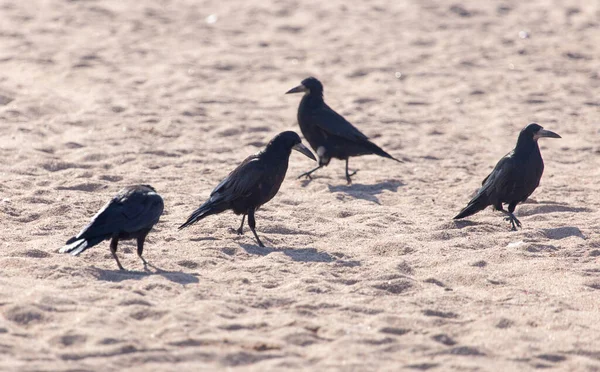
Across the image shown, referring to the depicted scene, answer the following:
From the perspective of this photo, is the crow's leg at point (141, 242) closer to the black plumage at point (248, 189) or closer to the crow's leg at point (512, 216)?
the black plumage at point (248, 189)

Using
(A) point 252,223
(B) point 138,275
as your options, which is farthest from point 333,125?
(B) point 138,275

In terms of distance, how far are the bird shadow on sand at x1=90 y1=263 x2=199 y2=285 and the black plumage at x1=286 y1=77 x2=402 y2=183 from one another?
3.29 m

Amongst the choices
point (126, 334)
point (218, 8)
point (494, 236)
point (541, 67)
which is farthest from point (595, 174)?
point (218, 8)

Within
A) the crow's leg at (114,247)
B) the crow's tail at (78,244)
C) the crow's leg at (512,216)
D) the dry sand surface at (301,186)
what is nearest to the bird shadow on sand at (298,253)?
the dry sand surface at (301,186)

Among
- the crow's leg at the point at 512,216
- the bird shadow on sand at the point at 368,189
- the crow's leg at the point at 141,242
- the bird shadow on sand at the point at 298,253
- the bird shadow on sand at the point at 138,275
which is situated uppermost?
the crow's leg at the point at 141,242

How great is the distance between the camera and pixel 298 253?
714cm

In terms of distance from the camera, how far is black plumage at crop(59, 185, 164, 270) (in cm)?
642

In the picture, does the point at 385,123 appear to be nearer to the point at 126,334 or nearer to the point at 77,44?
the point at 77,44

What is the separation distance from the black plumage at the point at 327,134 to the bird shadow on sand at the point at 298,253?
7.89 feet

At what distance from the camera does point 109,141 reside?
398 inches

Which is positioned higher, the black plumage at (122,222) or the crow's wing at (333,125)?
the black plumage at (122,222)

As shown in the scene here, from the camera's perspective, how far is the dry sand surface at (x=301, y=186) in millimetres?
5430

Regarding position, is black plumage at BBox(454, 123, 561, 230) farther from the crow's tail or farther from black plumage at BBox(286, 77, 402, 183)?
the crow's tail

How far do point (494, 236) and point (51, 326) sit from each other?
3.72 m
